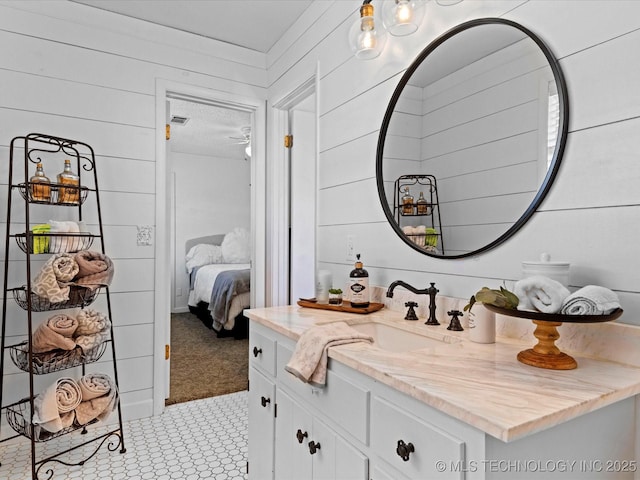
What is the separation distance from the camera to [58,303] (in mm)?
2098

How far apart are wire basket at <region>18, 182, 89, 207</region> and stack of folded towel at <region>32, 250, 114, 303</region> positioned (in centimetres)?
30

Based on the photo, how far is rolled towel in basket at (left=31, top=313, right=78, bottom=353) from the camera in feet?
6.65

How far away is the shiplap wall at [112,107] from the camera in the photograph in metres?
2.32

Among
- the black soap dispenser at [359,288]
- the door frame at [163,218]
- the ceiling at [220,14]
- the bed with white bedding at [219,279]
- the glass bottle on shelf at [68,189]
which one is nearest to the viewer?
the black soap dispenser at [359,288]

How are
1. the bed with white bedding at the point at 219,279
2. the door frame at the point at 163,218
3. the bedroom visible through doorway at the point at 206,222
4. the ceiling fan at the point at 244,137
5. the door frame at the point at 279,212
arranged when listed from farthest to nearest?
the ceiling fan at the point at 244,137
the bed with white bedding at the point at 219,279
the bedroom visible through doorway at the point at 206,222
the door frame at the point at 279,212
the door frame at the point at 163,218

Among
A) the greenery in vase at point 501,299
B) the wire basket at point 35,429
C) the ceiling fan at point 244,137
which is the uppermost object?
the ceiling fan at point 244,137

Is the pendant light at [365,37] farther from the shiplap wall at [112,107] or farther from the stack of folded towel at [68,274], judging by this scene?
the stack of folded towel at [68,274]

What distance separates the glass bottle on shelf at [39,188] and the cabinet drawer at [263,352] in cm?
134

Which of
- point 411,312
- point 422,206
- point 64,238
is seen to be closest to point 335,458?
point 411,312

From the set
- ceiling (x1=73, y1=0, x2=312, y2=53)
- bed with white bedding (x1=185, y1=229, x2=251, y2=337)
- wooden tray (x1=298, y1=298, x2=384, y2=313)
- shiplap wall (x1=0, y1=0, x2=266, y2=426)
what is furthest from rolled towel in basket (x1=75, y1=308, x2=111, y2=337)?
bed with white bedding (x1=185, y1=229, x2=251, y2=337)

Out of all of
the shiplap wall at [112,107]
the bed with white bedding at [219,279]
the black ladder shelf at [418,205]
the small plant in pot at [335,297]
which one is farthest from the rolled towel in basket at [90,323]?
the bed with white bedding at [219,279]

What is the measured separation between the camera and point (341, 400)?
3.88ft

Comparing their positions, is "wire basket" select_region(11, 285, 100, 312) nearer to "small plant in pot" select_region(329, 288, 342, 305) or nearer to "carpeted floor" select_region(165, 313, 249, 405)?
"carpeted floor" select_region(165, 313, 249, 405)

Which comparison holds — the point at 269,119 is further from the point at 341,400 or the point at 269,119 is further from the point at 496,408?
the point at 496,408
